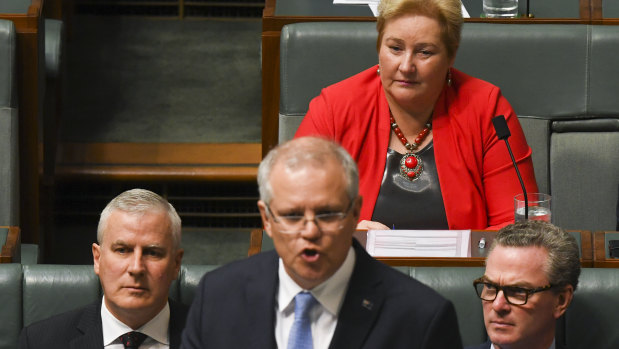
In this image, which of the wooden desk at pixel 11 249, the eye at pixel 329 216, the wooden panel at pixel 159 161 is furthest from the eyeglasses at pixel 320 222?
the wooden panel at pixel 159 161

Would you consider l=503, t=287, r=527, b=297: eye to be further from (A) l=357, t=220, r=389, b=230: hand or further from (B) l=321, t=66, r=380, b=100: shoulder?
(B) l=321, t=66, r=380, b=100: shoulder

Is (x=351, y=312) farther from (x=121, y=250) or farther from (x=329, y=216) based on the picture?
(x=121, y=250)

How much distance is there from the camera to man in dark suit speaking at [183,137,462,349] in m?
0.70

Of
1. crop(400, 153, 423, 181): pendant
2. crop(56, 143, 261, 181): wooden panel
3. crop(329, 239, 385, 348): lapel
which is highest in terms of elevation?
crop(400, 153, 423, 181): pendant

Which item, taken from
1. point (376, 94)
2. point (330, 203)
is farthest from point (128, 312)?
point (376, 94)

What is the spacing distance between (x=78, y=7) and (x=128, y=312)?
133 cm

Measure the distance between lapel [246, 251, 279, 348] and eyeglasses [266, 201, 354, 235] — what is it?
71 millimetres

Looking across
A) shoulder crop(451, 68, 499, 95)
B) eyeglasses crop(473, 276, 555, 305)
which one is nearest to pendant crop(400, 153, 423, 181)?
shoulder crop(451, 68, 499, 95)

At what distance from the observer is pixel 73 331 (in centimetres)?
99

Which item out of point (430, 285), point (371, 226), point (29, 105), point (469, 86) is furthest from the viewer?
point (29, 105)

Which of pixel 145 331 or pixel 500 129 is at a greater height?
pixel 500 129

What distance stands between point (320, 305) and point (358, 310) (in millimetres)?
29

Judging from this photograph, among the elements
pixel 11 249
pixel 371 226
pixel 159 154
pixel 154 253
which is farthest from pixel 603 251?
pixel 159 154

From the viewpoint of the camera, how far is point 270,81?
1.55 meters
